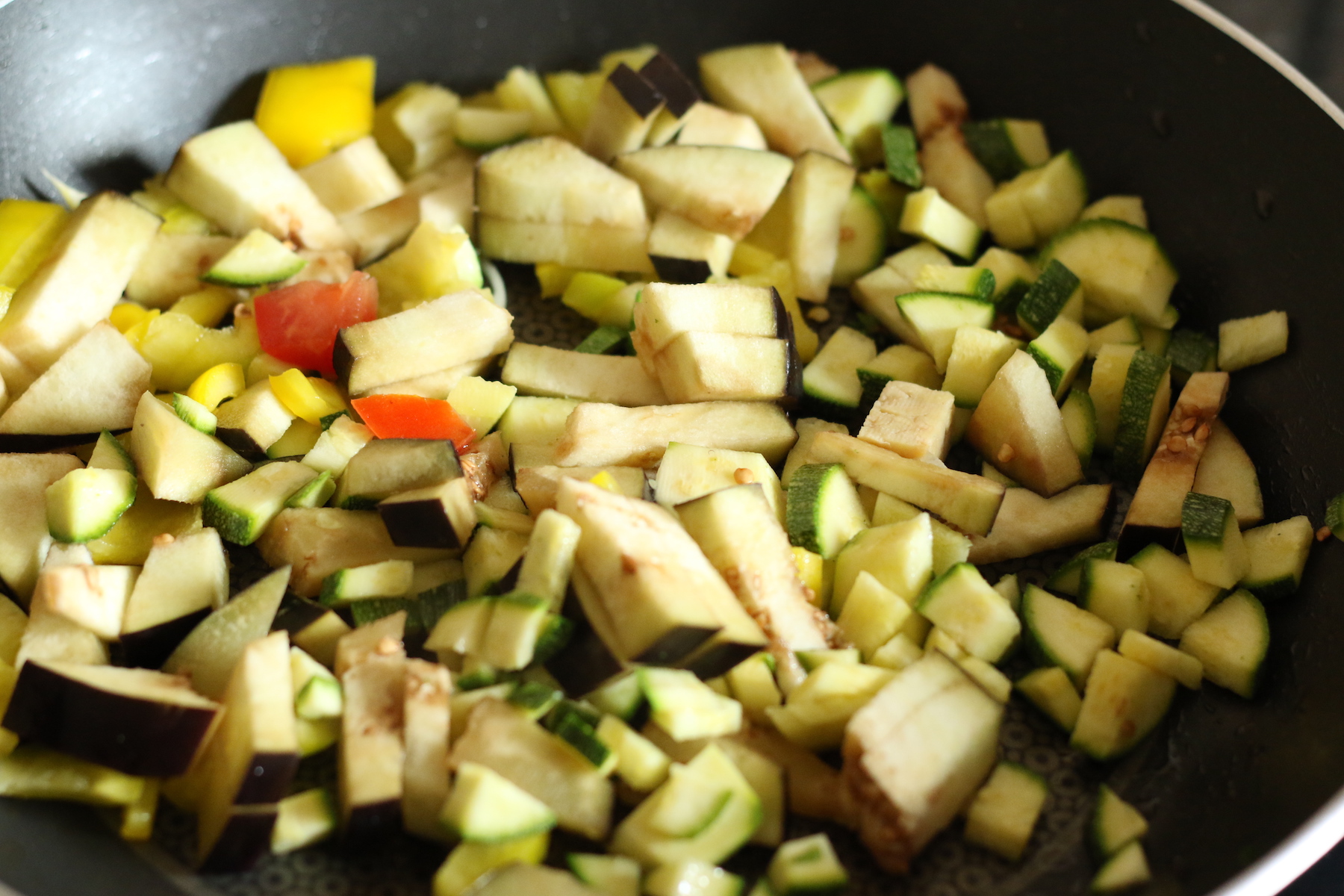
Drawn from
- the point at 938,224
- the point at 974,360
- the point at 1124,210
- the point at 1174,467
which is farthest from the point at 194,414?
the point at 1124,210

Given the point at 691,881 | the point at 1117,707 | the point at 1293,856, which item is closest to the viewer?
the point at 1293,856

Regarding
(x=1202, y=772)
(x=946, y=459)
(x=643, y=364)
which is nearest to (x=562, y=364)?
(x=643, y=364)

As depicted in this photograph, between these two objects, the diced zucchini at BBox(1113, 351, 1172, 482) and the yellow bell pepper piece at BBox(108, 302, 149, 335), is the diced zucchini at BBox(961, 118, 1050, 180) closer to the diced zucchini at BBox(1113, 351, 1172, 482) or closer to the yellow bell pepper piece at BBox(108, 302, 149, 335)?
the diced zucchini at BBox(1113, 351, 1172, 482)

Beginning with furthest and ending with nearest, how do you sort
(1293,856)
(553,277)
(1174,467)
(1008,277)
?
(553,277) < (1008,277) < (1174,467) < (1293,856)

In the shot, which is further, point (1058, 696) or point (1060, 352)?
point (1060, 352)

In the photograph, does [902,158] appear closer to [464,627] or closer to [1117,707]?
[1117,707]

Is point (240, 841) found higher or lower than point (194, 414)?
lower

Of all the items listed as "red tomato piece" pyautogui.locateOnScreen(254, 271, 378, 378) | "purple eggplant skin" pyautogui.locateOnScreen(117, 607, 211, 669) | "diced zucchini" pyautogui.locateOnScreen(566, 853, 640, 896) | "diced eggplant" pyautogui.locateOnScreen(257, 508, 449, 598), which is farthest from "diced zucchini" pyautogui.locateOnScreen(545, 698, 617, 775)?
"red tomato piece" pyautogui.locateOnScreen(254, 271, 378, 378)

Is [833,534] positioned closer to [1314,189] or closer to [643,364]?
[643,364]
